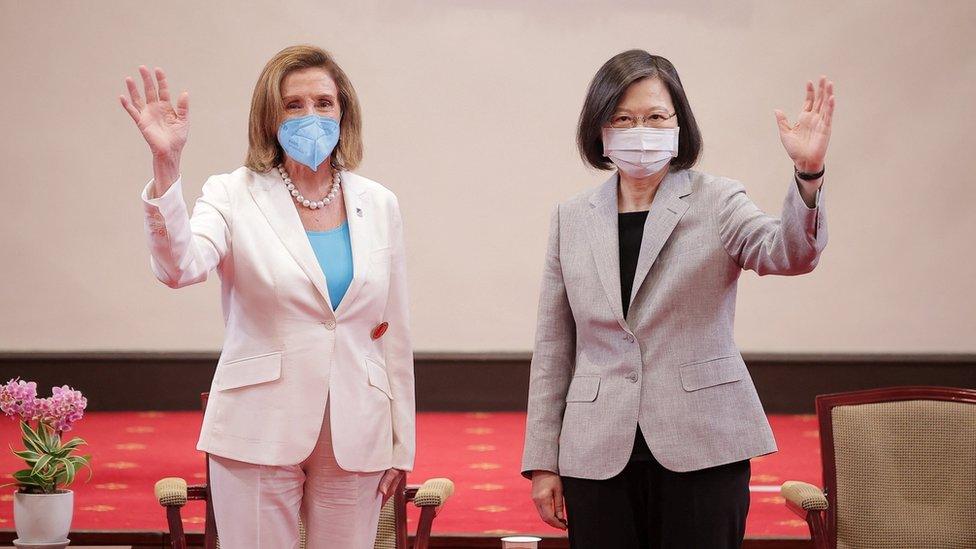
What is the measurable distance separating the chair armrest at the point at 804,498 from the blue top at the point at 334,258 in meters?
1.31

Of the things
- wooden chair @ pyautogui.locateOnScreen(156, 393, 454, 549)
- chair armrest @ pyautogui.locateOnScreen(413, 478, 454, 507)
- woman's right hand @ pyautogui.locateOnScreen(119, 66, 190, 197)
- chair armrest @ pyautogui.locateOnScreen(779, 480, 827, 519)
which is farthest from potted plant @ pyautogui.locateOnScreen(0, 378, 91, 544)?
chair armrest @ pyautogui.locateOnScreen(779, 480, 827, 519)

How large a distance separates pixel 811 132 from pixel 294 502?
45.8 inches

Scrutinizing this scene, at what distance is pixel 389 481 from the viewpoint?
2.19m

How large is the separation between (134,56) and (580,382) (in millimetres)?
5149

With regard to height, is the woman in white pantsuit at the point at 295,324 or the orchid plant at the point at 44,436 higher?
the woman in white pantsuit at the point at 295,324

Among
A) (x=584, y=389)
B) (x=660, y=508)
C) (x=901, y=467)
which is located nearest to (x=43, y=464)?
(x=584, y=389)

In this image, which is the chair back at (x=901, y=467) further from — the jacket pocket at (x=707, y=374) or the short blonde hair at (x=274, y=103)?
the short blonde hair at (x=274, y=103)

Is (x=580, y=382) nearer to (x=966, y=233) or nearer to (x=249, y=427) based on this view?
(x=249, y=427)

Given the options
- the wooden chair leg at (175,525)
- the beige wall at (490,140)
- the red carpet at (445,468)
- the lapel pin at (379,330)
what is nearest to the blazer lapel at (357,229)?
the lapel pin at (379,330)

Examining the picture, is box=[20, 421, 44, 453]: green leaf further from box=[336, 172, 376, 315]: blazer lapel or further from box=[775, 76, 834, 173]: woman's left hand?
box=[775, 76, 834, 173]: woman's left hand

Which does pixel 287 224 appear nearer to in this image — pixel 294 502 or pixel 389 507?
pixel 294 502

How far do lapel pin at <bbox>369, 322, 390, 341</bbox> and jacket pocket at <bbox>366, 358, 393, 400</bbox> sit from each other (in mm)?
49

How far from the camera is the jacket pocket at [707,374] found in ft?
6.28

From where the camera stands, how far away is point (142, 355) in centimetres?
641
